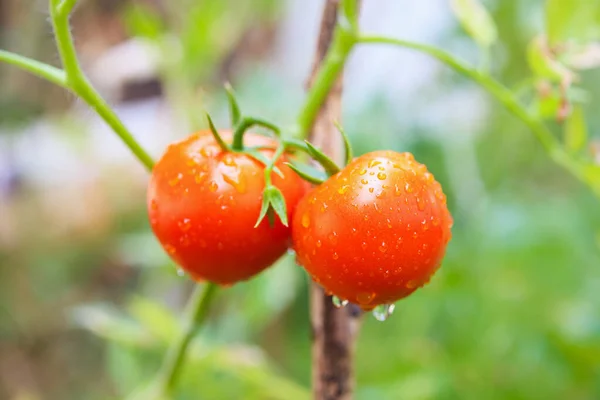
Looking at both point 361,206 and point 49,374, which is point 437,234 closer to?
point 361,206

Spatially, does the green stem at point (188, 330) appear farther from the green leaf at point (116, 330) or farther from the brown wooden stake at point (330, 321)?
the green leaf at point (116, 330)

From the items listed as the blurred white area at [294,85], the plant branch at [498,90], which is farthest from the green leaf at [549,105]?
the blurred white area at [294,85]

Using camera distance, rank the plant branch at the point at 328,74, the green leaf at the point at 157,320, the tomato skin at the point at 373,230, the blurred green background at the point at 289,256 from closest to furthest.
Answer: the tomato skin at the point at 373,230
the plant branch at the point at 328,74
the green leaf at the point at 157,320
the blurred green background at the point at 289,256

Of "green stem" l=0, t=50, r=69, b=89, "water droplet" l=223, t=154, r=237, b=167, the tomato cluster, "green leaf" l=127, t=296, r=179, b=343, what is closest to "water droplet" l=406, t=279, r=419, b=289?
the tomato cluster

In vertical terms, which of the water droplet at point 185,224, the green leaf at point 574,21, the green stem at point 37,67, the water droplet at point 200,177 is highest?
the green stem at point 37,67

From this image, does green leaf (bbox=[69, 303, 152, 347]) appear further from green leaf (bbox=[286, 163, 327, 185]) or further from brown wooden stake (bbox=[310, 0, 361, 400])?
green leaf (bbox=[286, 163, 327, 185])

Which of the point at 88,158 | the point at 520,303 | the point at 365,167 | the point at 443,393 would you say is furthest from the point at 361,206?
the point at 88,158

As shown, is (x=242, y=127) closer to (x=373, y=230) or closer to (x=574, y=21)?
(x=373, y=230)
